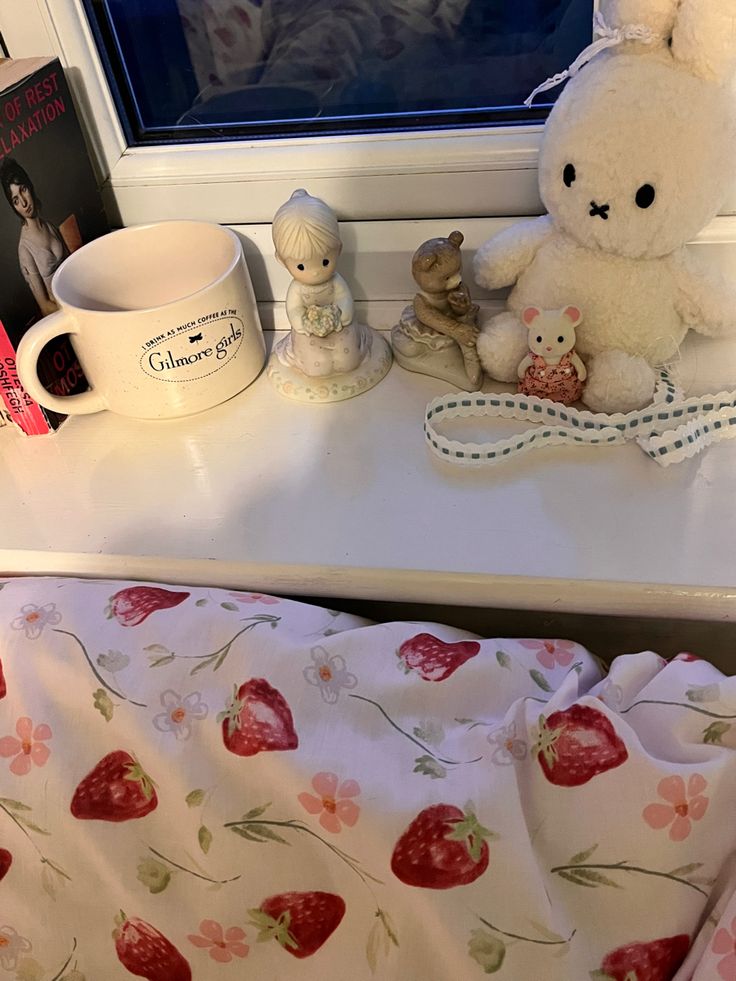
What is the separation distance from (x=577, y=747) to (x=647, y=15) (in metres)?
0.44

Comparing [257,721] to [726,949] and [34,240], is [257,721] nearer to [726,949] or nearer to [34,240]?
[726,949]

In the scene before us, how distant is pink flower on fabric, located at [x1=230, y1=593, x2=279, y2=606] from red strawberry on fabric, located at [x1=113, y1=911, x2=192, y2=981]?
0.63 ft

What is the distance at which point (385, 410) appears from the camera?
0.69 metres

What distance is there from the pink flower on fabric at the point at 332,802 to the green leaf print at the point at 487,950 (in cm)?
8

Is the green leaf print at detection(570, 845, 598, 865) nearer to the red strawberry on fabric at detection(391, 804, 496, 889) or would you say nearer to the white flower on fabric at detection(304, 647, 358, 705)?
the red strawberry on fabric at detection(391, 804, 496, 889)

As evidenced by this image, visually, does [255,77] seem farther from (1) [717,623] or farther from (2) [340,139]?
(1) [717,623]

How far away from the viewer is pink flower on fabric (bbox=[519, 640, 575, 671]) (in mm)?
522

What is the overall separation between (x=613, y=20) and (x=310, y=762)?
49 cm

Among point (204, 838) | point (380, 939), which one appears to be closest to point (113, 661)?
point (204, 838)

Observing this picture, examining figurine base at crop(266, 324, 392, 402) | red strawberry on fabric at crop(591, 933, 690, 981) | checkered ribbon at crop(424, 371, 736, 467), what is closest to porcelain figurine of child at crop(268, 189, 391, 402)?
figurine base at crop(266, 324, 392, 402)

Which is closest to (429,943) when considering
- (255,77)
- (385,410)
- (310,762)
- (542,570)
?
(310,762)

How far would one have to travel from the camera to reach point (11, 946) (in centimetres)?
50

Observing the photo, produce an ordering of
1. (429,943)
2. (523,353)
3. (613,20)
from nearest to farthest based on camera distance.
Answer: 1. (429,943)
2. (613,20)
3. (523,353)

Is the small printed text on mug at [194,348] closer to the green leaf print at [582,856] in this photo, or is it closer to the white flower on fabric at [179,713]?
the white flower on fabric at [179,713]
